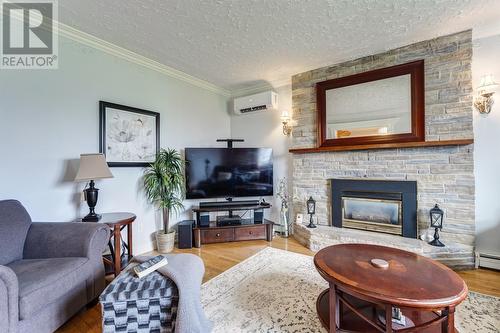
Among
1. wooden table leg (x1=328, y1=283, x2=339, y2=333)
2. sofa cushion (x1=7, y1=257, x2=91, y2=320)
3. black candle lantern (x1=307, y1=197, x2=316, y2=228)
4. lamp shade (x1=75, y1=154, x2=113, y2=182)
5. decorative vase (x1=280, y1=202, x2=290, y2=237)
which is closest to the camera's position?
sofa cushion (x1=7, y1=257, x2=91, y2=320)

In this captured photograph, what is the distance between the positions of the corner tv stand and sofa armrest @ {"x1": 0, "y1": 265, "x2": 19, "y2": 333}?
6.77 ft

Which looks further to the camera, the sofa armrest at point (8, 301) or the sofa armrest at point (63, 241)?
the sofa armrest at point (63, 241)

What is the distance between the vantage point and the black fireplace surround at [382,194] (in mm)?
2686

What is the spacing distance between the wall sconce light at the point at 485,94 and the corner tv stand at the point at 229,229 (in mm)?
2835

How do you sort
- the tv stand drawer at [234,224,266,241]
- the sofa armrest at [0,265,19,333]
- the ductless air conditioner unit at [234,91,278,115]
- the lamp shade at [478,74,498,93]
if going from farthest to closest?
the ductless air conditioner unit at [234,91,278,115] < the tv stand drawer at [234,224,266,241] < the lamp shade at [478,74,498,93] < the sofa armrest at [0,265,19,333]

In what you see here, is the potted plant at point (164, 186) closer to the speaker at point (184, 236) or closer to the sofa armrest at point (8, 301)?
the speaker at point (184, 236)

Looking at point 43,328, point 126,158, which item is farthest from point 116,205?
point 43,328

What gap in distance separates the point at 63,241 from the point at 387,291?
2.32 metres

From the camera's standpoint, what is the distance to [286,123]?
3674mm

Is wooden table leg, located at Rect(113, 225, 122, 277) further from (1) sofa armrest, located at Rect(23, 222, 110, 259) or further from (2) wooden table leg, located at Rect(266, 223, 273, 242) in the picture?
(2) wooden table leg, located at Rect(266, 223, 273, 242)

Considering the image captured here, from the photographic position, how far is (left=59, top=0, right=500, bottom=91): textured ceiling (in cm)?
199

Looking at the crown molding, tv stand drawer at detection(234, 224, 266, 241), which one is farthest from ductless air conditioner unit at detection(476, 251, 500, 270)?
the crown molding

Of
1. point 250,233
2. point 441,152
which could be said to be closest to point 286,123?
point 250,233

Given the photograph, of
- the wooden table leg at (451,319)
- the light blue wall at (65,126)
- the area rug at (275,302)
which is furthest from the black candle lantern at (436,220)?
the light blue wall at (65,126)
